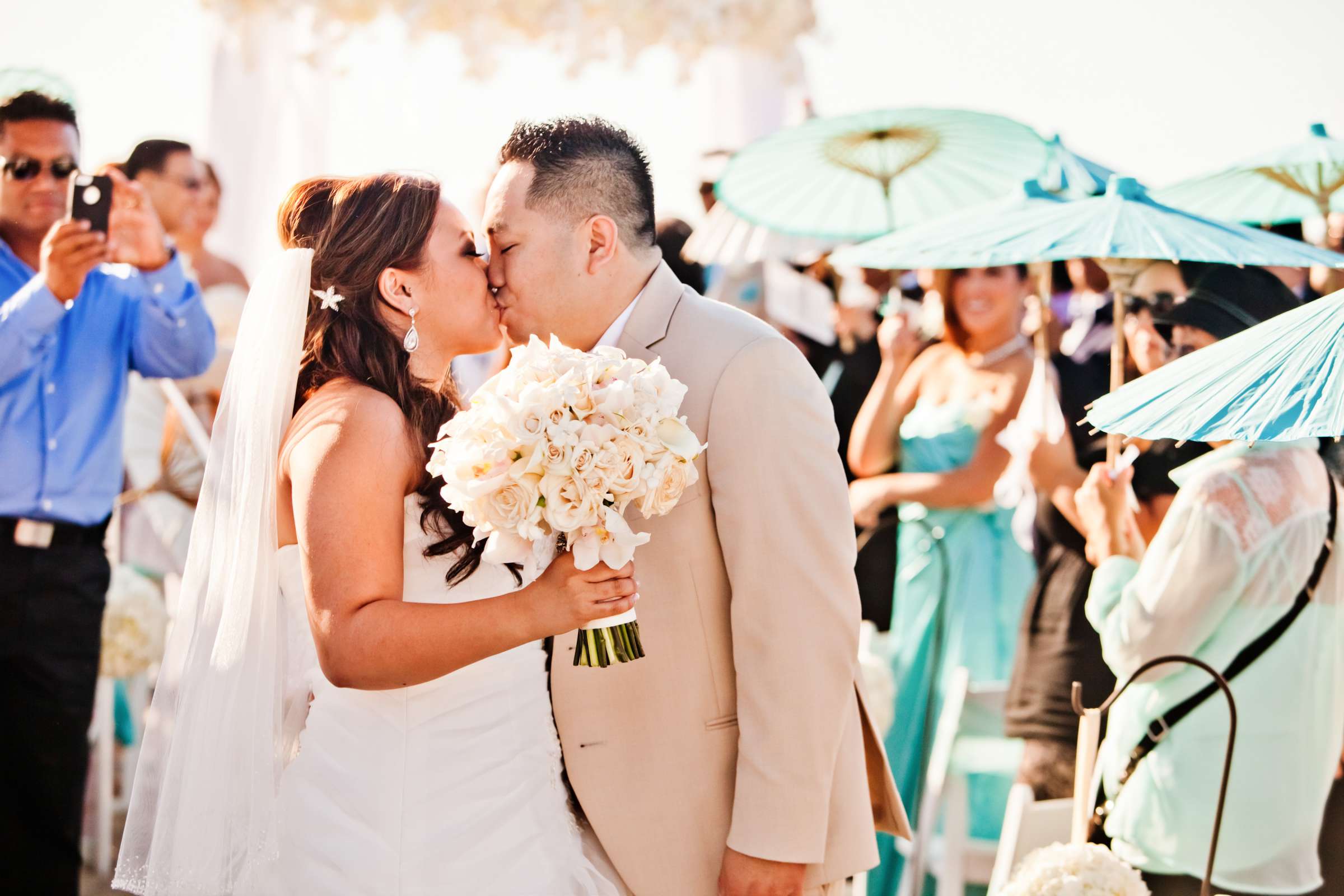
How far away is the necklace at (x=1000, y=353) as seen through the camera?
496 centimetres

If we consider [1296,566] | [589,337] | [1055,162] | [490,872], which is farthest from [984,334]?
[490,872]

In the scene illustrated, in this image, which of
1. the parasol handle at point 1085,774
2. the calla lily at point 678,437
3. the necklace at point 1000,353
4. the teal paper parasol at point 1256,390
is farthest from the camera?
the necklace at point 1000,353

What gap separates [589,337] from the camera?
2.66 m

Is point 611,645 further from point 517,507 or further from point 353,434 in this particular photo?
point 353,434

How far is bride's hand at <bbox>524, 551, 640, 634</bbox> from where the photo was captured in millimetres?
2061

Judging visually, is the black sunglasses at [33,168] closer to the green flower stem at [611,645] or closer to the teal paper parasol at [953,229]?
the teal paper parasol at [953,229]

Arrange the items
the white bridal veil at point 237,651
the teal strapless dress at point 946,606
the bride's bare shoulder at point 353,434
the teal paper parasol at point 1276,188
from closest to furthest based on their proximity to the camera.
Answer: the bride's bare shoulder at point 353,434, the white bridal veil at point 237,651, the teal paper parasol at point 1276,188, the teal strapless dress at point 946,606

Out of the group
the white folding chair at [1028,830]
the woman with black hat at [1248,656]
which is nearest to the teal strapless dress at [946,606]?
the white folding chair at [1028,830]

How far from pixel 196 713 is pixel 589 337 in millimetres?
1178

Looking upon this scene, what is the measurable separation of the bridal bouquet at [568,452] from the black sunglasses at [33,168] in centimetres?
313

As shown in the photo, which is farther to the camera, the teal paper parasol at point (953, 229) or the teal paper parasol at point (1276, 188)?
the teal paper parasol at point (1276, 188)

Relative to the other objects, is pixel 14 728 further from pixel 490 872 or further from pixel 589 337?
pixel 589 337

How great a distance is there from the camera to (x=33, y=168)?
4.37 metres

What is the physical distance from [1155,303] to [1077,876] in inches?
68.0
